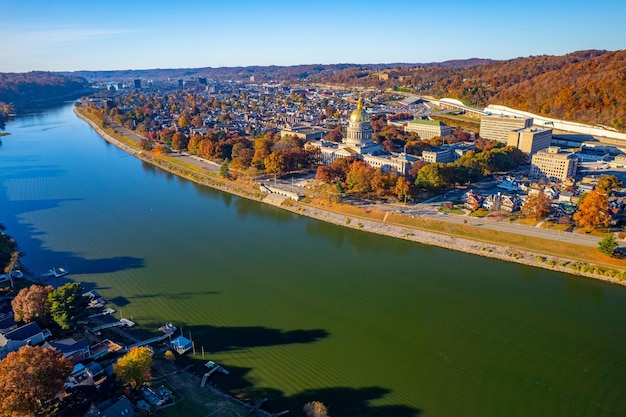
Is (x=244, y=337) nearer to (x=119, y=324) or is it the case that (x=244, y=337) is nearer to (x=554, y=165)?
(x=119, y=324)

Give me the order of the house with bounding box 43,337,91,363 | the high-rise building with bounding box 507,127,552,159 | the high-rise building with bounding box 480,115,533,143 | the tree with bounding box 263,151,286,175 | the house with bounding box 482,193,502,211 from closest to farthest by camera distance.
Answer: the house with bounding box 43,337,91,363, the house with bounding box 482,193,502,211, the tree with bounding box 263,151,286,175, the high-rise building with bounding box 507,127,552,159, the high-rise building with bounding box 480,115,533,143

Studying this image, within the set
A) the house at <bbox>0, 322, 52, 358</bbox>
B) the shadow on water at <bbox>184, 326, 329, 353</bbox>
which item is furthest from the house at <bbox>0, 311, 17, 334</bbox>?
the shadow on water at <bbox>184, 326, 329, 353</bbox>

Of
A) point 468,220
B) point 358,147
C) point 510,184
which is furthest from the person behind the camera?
point 358,147

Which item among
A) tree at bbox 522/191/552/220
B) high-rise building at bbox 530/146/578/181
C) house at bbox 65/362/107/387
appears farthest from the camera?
high-rise building at bbox 530/146/578/181

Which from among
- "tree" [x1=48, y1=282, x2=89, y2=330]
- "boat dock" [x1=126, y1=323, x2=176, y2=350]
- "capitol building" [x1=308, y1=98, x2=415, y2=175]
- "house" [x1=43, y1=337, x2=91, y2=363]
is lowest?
"boat dock" [x1=126, y1=323, x2=176, y2=350]

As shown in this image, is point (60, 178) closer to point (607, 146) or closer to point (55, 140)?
point (55, 140)

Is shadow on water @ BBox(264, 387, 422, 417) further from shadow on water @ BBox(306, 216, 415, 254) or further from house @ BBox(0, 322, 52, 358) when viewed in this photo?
shadow on water @ BBox(306, 216, 415, 254)

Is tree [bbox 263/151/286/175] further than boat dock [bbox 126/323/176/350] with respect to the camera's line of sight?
Yes

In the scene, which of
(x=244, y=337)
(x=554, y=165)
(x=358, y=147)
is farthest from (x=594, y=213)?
(x=358, y=147)
